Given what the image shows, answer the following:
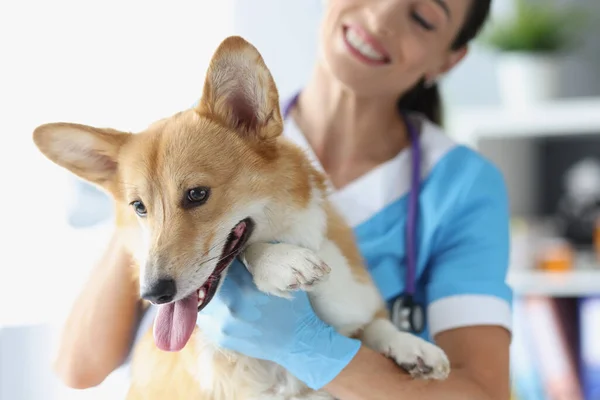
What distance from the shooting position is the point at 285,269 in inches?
34.2

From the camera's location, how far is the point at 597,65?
2.74m

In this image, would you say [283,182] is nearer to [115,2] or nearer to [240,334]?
[240,334]

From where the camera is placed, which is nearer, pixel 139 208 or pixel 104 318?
pixel 139 208

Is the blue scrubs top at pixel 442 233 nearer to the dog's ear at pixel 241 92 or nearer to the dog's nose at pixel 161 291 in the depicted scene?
the dog's ear at pixel 241 92

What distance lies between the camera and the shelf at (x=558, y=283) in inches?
91.4

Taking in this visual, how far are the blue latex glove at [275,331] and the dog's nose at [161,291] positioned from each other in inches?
6.2

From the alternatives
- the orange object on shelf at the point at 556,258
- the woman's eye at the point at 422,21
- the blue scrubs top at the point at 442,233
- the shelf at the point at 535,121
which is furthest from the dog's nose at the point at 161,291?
the orange object on shelf at the point at 556,258

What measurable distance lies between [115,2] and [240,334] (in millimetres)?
484

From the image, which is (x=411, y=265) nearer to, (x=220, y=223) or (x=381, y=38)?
(x=381, y=38)

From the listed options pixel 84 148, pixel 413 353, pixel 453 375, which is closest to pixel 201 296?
pixel 84 148

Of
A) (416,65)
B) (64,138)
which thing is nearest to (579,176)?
(416,65)

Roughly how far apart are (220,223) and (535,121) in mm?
1845

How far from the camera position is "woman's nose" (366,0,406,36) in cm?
119

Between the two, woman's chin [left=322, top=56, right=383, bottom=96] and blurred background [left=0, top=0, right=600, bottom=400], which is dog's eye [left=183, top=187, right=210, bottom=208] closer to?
blurred background [left=0, top=0, right=600, bottom=400]
